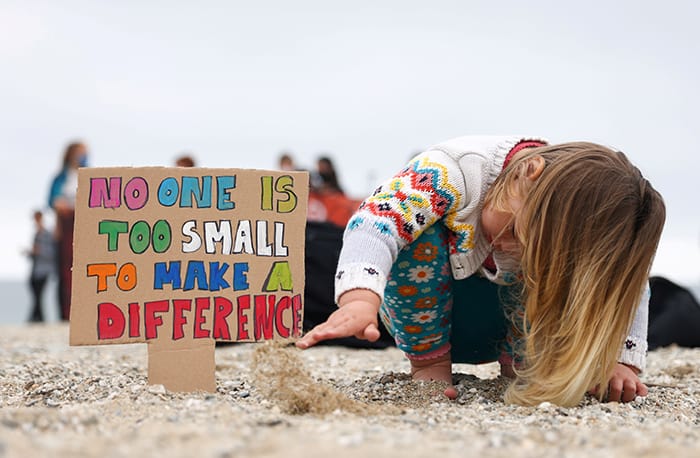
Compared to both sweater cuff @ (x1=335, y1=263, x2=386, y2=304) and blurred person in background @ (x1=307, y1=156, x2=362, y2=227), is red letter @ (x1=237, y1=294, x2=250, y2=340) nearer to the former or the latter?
sweater cuff @ (x1=335, y1=263, x2=386, y2=304)

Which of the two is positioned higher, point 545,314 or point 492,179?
point 492,179

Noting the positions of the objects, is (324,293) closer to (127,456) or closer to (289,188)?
(289,188)

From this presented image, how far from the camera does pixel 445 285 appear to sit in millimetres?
2346

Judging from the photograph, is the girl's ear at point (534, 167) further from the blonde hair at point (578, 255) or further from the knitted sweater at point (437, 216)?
the knitted sweater at point (437, 216)

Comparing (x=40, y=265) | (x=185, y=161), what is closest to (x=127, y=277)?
(x=185, y=161)

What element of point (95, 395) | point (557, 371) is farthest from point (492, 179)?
point (95, 395)

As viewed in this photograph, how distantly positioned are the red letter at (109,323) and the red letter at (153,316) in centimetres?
7

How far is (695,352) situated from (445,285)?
2.30 m

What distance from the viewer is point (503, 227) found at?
216cm

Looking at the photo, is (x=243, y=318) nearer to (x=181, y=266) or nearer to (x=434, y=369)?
(x=181, y=266)

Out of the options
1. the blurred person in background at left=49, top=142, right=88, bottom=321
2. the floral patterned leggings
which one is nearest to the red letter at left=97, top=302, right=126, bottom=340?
the floral patterned leggings

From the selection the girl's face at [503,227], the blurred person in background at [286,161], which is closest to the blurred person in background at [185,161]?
the blurred person in background at [286,161]

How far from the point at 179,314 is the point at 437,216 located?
808 millimetres

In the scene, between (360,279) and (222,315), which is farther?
(222,315)
